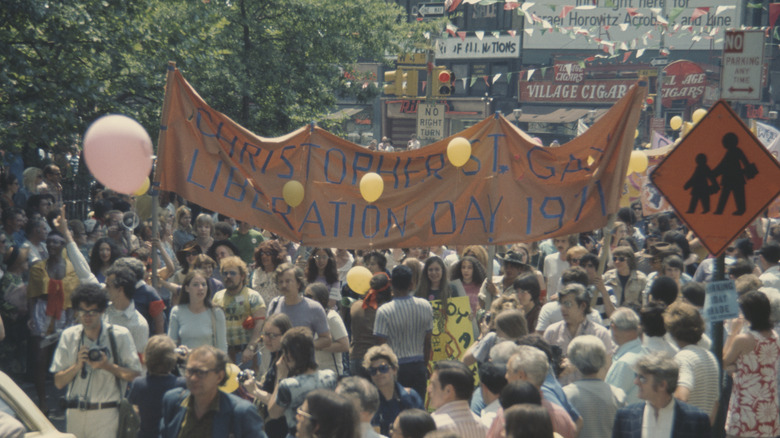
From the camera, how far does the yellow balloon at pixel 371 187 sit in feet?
28.2

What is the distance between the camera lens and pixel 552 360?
5922mm

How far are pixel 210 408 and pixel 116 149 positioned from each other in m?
2.83

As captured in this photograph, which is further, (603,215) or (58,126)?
(58,126)

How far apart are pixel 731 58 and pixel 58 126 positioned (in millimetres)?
7978

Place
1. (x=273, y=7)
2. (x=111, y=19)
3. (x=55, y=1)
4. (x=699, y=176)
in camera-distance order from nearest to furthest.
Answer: (x=699, y=176)
(x=55, y=1)
(x=111, y=19)
(x=273, y=7)

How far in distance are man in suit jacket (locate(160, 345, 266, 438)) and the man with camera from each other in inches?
41.1

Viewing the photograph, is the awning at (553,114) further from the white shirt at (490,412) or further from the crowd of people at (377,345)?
the white shirt at (490,412)

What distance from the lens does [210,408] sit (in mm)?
4910

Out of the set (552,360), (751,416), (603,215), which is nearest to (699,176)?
(552,360)

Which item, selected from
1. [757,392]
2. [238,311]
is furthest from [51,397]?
[757,392]

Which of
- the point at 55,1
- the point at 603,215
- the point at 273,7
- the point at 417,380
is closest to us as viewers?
the point at 417,380

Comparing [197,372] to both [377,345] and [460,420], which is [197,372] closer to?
[460,420]

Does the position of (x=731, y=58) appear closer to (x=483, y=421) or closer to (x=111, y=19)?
(x=483, y=421)

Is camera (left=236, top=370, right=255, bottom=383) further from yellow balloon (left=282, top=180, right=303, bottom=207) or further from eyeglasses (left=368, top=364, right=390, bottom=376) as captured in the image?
yellow balloon (left=282, top=180, right=303, bottom=207)
